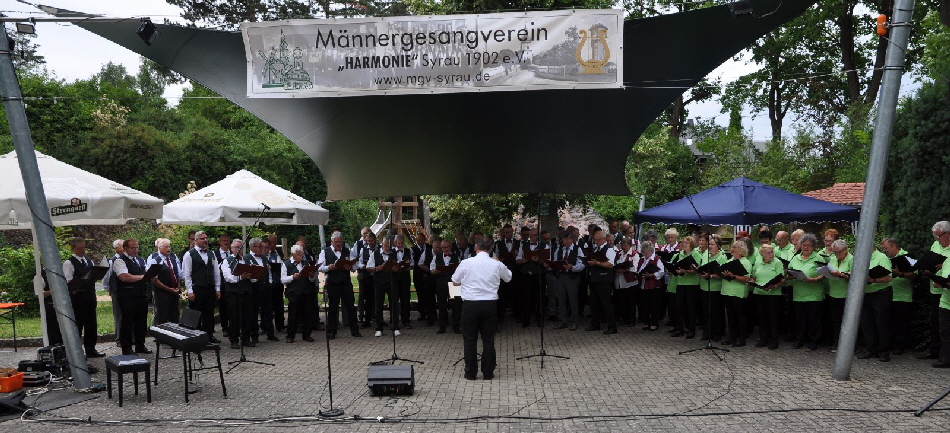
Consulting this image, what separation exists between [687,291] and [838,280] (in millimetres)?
2641

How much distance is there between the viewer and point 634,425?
7438 mm

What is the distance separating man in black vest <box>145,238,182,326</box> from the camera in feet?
40.2

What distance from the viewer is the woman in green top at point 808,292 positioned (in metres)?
11.2

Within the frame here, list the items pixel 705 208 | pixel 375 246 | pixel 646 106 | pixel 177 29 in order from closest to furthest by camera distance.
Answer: pixel 177 29 < pixel 646 106 < pixel 375 246 < pixel 705 208

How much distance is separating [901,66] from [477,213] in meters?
12.5

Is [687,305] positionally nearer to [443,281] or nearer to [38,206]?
[443,281]

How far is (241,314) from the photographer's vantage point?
39.5ft

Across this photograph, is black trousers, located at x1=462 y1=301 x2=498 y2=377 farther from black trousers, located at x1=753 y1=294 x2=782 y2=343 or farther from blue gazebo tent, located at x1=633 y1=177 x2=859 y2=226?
blue gazebo tent, located at x1=633 y1=177 x2=859 y2=226

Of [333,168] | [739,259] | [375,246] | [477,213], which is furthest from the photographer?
[477,213]

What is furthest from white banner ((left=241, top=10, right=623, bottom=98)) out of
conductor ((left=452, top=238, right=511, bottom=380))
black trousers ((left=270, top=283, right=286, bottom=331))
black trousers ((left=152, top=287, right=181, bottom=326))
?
black trousers ((left=270, top=283, right=286, bottom=331))

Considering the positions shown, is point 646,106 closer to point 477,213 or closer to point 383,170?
point 383,170

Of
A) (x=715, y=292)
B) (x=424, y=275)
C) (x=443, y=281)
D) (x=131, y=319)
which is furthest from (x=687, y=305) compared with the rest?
(x=131, y=319)

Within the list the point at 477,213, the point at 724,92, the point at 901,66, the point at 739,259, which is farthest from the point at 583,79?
the point at 724,92

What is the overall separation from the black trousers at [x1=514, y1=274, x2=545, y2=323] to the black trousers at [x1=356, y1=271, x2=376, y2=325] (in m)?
2.92
